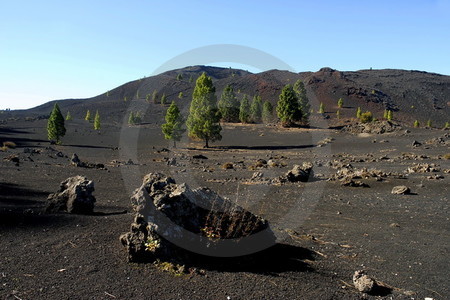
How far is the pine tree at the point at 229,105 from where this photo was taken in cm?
7550

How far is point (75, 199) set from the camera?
1030 centimetres

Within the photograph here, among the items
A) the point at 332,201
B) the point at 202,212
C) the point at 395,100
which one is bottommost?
the point at 332,201

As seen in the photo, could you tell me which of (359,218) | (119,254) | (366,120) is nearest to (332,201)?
(359,218)

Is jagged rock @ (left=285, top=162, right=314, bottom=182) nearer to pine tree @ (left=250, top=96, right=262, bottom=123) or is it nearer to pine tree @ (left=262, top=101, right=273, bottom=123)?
pine tree @ (left=262, top=101, right=273, bottom=123)

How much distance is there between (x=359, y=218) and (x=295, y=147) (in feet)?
118

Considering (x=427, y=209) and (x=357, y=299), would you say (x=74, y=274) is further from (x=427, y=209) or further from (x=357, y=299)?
(x=427, y=209)

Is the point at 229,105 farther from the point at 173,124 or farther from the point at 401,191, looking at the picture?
the point at 401,191

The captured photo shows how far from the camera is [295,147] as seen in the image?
47219 millimetres

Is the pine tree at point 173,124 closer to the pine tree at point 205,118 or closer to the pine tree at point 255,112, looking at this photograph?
the pine tree at point 205,118

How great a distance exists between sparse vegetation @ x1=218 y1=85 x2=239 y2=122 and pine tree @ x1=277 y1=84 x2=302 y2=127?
15.4 meters

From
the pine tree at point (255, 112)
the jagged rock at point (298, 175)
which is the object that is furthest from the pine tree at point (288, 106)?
the jagged rock at point (298, 175)

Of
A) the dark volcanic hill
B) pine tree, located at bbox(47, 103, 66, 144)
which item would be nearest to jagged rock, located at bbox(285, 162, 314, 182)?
pine tree, located at bbox(47, 103, 66, 144)

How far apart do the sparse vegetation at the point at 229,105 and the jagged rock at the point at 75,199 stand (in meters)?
65.2

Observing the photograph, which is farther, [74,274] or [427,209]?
[427,209]
